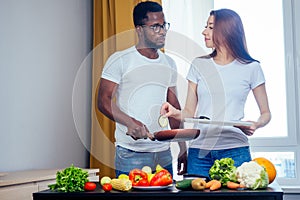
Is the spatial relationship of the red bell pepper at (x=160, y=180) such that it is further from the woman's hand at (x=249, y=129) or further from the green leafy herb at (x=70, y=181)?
the woman's hand at (x=249, y=129)

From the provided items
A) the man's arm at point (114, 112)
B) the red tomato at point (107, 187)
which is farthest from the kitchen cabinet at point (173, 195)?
the man's arm at point (114, 112)

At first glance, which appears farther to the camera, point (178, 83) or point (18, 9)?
point (178, 83)

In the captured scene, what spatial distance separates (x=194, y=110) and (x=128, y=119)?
0.43m

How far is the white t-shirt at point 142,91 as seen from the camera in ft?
9.71

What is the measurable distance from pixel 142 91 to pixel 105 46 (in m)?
0.55

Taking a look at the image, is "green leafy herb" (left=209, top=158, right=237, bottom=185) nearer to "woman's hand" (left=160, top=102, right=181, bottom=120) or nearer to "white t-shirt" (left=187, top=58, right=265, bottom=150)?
"white t-shirt" (left=187, top=58, right=265, bottom=150)

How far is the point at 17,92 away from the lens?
8.94ft

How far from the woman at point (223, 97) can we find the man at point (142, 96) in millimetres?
106

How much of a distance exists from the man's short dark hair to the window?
14 cm

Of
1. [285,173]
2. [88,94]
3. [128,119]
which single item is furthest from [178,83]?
[285,173]

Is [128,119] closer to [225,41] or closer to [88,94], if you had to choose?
[88,94]

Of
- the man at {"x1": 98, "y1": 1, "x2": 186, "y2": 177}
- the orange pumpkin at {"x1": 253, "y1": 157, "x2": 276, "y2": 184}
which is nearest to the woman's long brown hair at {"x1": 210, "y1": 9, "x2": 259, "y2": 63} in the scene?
the man at {"x1": 98, "y1": 1, "x2": 186, "y2": 177}

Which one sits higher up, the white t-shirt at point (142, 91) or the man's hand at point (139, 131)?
the white t-shirt at point (142, 91)

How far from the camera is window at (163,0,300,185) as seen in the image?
315 cm
